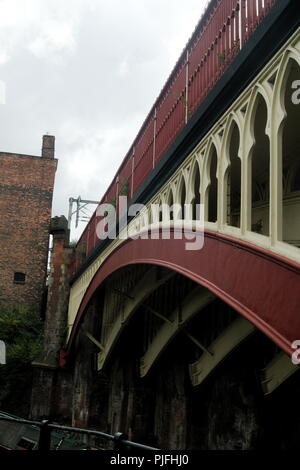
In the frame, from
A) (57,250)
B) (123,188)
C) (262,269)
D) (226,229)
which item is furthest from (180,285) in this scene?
(57,250)

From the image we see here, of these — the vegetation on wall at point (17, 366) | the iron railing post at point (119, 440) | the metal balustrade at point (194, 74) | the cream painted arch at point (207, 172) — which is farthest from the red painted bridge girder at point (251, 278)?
the vegetation on wall at point (17, 366)

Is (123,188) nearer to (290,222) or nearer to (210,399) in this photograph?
(210,399)

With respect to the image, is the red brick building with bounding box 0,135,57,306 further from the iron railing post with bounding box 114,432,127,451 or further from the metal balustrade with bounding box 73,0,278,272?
the iron railing post with bounding box 114,432,127,451

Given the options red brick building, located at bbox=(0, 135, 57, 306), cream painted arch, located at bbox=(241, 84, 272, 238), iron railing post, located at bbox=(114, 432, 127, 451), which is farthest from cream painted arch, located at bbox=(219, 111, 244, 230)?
red brick building, located at bbox=(0, 135, 57, 306)

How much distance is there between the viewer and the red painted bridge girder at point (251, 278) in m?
3.76

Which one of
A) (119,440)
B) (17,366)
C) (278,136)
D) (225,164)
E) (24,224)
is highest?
(24,224)

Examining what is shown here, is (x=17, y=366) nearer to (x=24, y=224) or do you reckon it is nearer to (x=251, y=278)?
(x=24, y=224)

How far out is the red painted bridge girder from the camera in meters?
3.76

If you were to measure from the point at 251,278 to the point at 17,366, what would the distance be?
1896 cm

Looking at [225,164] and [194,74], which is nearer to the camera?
[225,164]

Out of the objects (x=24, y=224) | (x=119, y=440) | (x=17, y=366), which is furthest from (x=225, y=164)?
(x=24, y=224)

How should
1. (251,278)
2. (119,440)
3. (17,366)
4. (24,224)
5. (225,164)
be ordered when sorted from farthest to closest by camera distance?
(24,224), (17,366), (225,164), (251,278), (119,440)

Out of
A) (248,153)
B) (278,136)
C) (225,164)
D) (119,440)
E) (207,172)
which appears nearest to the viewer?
(119,440)

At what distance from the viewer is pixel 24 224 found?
28.2 metres
